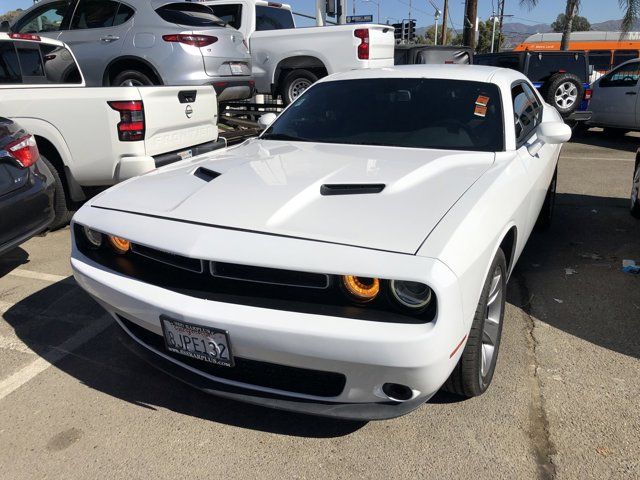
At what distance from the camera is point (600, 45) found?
106ft

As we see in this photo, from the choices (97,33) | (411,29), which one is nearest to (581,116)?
(97,33)

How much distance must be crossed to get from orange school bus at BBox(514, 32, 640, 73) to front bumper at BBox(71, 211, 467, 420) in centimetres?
2894

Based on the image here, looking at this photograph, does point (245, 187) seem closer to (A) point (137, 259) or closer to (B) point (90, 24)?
(A) point (137, 259)

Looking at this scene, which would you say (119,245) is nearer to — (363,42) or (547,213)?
(547,213)

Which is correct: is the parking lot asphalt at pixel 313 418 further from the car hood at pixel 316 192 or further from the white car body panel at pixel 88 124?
the white car body panel at pixel 88 124

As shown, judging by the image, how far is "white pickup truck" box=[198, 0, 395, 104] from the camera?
901 centimetres

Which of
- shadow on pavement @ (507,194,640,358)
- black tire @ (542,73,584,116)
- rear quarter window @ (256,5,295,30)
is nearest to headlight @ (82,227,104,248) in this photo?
shadow on pavement @ (507,194,640,358)

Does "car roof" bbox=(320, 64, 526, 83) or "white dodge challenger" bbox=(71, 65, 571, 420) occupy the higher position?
"car roof" bbox=(320, 64, 526, 83)

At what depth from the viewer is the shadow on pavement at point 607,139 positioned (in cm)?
1103

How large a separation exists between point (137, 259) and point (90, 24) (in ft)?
20.9

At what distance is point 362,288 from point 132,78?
21.8ft

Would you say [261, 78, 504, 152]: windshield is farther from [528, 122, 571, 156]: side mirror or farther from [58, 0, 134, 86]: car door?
[58, 0, 134, 86]: car door

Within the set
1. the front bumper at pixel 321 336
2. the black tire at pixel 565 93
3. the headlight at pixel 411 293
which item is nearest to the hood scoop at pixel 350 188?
the front bumper at pixel 321 336

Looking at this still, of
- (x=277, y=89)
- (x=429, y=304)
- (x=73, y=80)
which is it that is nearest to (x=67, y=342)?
(x=429, y=304)
